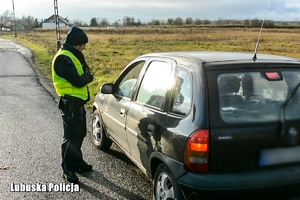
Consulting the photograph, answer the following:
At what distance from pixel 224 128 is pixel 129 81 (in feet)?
7.57

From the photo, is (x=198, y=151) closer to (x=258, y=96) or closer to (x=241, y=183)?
(x=241, y=183)

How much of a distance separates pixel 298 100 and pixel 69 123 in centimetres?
281

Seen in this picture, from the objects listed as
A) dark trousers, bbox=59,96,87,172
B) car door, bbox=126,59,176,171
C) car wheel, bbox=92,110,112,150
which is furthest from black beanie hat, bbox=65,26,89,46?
car wheel, bbox=92,110,112,150

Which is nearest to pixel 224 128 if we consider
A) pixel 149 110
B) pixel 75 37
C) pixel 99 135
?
pixel 149 110

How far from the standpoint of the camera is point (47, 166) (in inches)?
202

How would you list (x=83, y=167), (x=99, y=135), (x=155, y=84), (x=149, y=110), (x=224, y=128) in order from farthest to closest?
(x=99, y=135), (x=83, y=167), (x=155, y=84), (x=149, y=110), (x=224, y=128)

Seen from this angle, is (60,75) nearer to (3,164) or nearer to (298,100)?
(3,164)

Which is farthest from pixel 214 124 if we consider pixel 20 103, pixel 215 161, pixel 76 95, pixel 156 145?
pixel 20 103

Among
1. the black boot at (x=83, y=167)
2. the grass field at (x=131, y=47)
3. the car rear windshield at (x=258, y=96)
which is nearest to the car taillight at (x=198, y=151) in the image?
the car rear windshield at (x=258, y=96)

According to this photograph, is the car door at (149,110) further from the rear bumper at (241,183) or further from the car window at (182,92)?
the rear bumper at (241,183)

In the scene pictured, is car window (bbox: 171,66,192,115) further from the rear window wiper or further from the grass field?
the grass field

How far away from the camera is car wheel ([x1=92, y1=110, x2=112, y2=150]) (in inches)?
228

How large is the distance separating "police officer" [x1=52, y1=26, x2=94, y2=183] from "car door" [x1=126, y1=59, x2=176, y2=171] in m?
0.73

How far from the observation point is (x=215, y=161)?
3.07 metres
